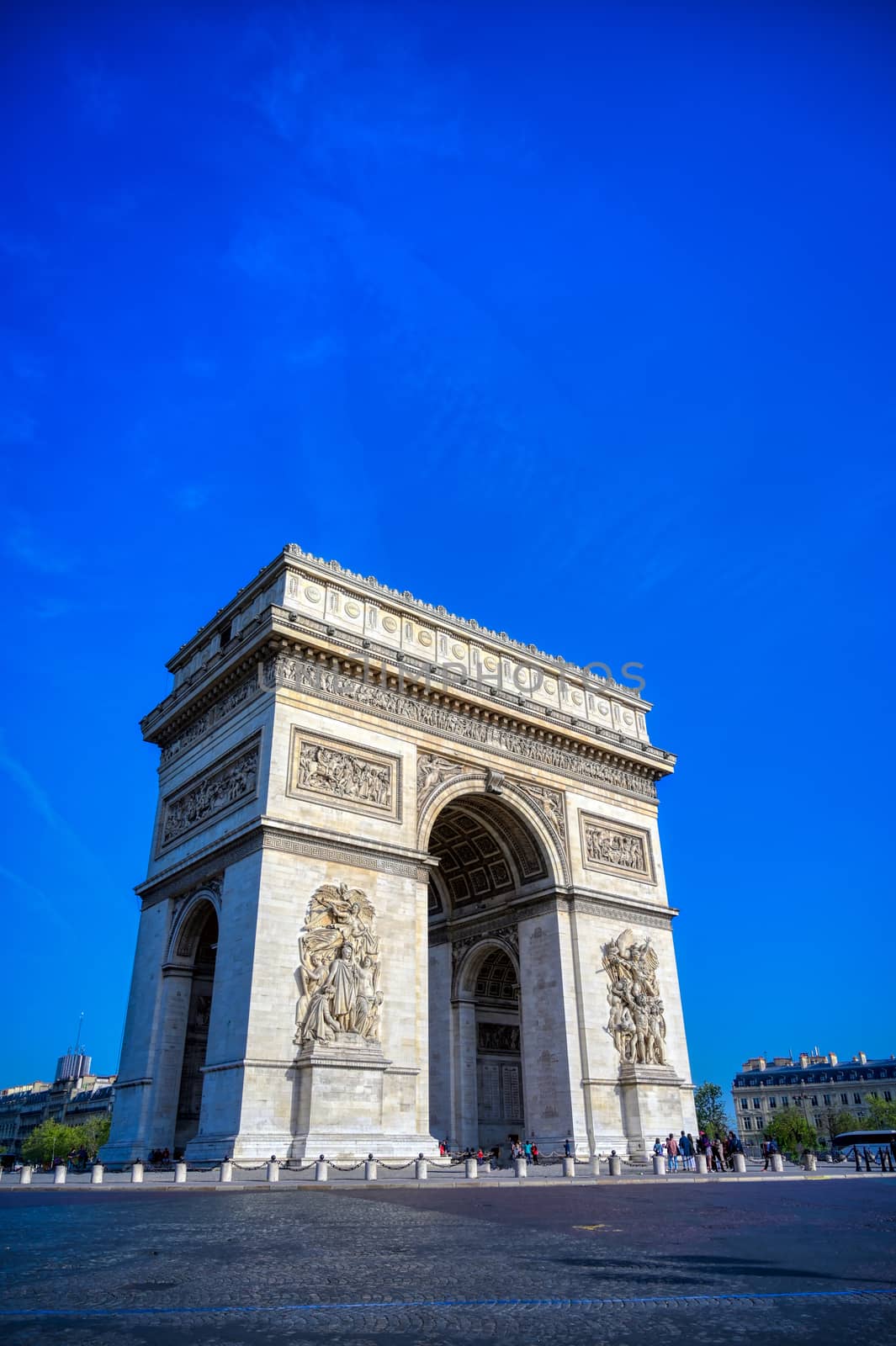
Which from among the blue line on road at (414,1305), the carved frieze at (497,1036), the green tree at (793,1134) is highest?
the carved frieze at (497,1036)

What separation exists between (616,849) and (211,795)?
40.9 ft

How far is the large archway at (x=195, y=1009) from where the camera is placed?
2348cm

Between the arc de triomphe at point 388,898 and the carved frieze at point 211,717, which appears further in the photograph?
the carved frieze at point 211,717

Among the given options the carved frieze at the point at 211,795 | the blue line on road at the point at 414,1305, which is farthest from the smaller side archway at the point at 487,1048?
the blue line on road at the point at 414,1305

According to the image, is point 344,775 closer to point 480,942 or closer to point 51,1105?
point 480,942

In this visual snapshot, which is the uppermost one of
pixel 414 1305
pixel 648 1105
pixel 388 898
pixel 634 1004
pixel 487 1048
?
pixel 388 898

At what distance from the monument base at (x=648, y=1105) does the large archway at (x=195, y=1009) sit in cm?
1110

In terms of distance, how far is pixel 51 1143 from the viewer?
259ft

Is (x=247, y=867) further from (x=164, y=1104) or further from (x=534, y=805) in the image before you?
(x=534, y=805)

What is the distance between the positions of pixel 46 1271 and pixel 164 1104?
61.1 ft

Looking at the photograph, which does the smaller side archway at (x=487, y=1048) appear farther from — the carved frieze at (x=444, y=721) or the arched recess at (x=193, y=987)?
the arched recess at (x=193, y=987)

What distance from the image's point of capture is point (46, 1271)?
609cm

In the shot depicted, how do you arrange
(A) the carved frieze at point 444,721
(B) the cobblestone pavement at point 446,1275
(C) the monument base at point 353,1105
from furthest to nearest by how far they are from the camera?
(A) the carved frieze at point 444,721
(C) the monument base at point 353,1105
(B) the cobblestone pavement at point 446,1275

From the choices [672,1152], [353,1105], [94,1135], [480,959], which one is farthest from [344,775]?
[94,1135]
